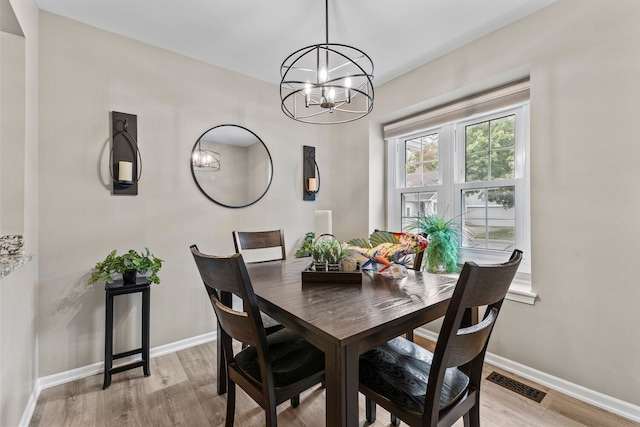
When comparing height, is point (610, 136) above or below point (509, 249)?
above

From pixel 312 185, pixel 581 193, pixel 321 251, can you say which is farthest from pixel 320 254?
pixel 312 185

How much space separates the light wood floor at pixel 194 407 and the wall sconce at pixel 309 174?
1.96 metres

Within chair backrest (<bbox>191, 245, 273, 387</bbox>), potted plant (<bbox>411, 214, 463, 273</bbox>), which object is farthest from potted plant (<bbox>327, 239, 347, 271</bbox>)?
potted plant (<bbox>411, 214, 463, 273</bbox>)

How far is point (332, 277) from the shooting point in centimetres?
148

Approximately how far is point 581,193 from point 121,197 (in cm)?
316

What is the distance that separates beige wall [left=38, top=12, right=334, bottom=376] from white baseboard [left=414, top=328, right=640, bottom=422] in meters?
2.33

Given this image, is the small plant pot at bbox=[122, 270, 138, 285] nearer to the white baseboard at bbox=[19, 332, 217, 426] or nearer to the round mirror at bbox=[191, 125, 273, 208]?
the white baseboard at bbox=[19, 332, 217, 426]

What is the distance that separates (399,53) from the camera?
249 cm

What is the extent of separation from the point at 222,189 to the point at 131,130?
32.8 inches

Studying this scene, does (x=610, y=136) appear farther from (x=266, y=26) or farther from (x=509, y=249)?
(x=266, y=26)

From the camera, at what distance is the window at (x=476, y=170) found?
2262 mm

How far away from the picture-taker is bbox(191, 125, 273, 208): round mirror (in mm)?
2602

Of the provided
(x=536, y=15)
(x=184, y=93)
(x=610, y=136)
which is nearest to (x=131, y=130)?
(x=184, y=93)

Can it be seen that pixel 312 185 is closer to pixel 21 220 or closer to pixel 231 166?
pixel 231 166
